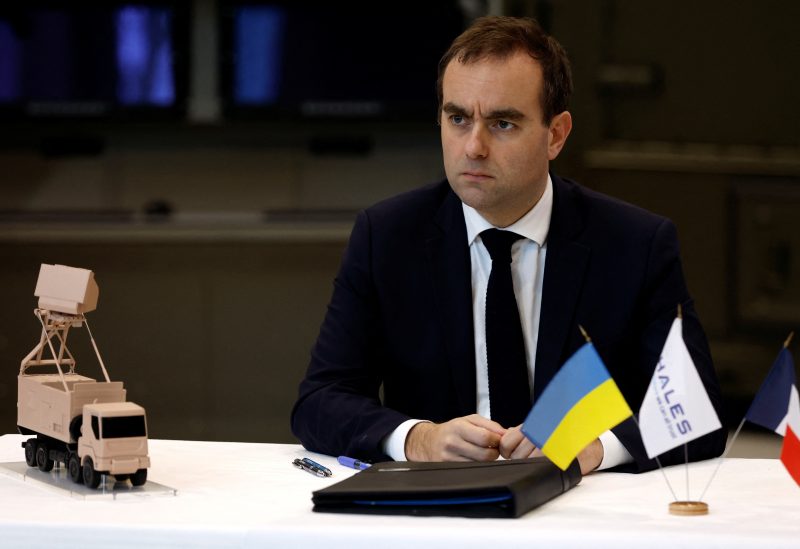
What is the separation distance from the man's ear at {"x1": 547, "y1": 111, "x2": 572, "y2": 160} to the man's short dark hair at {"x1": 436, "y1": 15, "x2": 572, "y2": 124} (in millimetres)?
22

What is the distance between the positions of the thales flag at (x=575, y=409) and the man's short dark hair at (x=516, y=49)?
83 cm

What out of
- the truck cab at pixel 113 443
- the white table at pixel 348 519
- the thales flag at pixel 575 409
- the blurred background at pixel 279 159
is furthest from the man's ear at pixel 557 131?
the blurred background at pixel 279 159

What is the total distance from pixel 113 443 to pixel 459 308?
81 cm

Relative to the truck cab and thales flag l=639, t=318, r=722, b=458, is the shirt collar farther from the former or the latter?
the truck cab

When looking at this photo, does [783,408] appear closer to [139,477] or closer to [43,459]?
[139,477]

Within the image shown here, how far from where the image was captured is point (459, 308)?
230 cm

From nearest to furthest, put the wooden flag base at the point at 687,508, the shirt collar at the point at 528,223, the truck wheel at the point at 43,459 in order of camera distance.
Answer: the wooden flag base at the point at 687,508 < the truck wheel at the point at 43,459 < the shirt collar at the point at 528,223

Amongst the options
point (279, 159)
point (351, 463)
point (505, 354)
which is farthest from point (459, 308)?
point (279, 159)

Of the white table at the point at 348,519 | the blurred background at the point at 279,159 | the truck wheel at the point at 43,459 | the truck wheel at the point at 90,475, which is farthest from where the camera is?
the blurred background at the point at 279,159

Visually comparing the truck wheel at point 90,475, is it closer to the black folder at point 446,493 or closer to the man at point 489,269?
the black folder at point 446,493

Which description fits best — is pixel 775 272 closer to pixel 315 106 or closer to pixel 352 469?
pixel 315 106

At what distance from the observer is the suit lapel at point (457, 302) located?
2.29 meters

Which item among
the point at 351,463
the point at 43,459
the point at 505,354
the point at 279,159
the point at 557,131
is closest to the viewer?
the point at 43,459

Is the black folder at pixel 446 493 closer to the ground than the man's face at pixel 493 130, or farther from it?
closer to the ground
